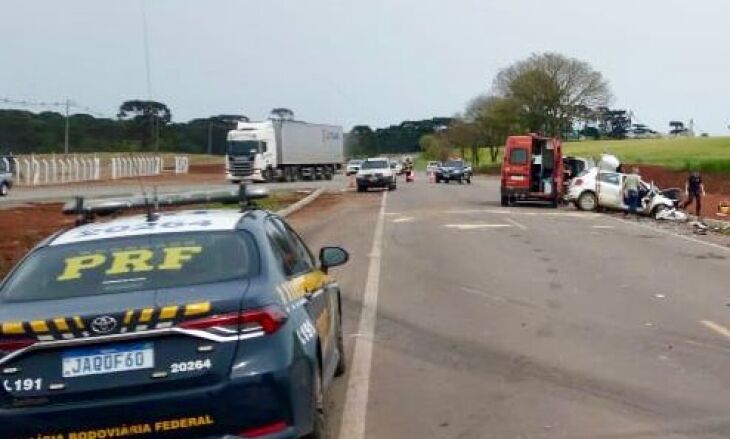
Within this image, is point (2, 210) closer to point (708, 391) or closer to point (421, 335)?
point (421, 335)

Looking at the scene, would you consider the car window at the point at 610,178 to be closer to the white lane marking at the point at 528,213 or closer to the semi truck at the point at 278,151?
the white lane marking at the point at 528,213

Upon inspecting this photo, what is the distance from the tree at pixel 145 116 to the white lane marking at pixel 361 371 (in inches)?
95.7

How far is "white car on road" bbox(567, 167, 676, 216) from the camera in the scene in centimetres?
3441

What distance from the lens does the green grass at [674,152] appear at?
78.4 meters

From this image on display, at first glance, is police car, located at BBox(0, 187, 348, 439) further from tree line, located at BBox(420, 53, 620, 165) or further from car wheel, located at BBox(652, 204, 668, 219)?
tree line, located at BBox(420, 53, 620, 165)

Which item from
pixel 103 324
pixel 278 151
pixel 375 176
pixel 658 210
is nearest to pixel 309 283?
pixel 103 324

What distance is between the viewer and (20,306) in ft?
16.8

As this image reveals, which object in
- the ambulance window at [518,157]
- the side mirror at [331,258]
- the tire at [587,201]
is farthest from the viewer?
the ambulance window at [518,157]

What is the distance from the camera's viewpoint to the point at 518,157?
38.4 meters

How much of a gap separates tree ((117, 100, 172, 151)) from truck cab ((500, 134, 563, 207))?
2874 cm

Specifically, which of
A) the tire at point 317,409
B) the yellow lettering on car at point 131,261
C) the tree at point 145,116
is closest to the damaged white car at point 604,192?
the tree at point 145,116

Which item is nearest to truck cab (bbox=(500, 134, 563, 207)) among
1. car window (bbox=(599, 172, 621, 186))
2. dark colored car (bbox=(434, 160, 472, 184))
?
car window (bbox=(599, 172, 621, 186))

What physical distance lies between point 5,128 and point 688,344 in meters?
56.2

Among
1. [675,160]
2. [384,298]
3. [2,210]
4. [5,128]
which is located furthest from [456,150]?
[384,298]
